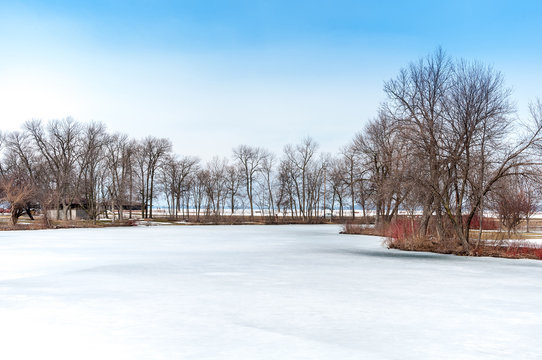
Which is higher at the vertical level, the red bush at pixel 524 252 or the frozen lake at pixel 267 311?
the frozen lake at pixel 267 311

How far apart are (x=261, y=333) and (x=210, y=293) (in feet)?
12.0

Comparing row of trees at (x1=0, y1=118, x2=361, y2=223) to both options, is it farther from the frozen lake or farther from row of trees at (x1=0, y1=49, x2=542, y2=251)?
the frozen lake

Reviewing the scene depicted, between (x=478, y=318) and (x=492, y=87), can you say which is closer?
(x=478, y=318)

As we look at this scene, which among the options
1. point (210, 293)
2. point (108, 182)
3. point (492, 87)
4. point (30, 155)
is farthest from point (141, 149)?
point (210, 293)

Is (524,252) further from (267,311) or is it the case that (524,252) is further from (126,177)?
(126,177)

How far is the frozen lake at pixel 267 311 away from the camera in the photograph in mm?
6488

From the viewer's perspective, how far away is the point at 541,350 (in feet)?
21.4

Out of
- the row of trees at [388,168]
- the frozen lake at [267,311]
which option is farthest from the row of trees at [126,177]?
the frozen lake at [267,311]

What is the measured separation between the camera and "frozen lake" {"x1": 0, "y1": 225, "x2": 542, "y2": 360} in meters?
6.49

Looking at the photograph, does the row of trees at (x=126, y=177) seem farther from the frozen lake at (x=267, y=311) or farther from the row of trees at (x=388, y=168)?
the frozen lake at (x=267, y=311)

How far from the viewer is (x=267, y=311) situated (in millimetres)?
8859

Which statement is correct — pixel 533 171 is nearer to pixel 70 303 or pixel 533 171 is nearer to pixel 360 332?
pixel 360 332

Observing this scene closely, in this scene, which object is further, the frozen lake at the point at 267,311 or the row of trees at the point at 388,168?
the row of trees at the point at 388,168

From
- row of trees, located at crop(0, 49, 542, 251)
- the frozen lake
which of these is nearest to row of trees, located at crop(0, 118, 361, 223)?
row of trees, located at crop(0, 49, 542, 251)
